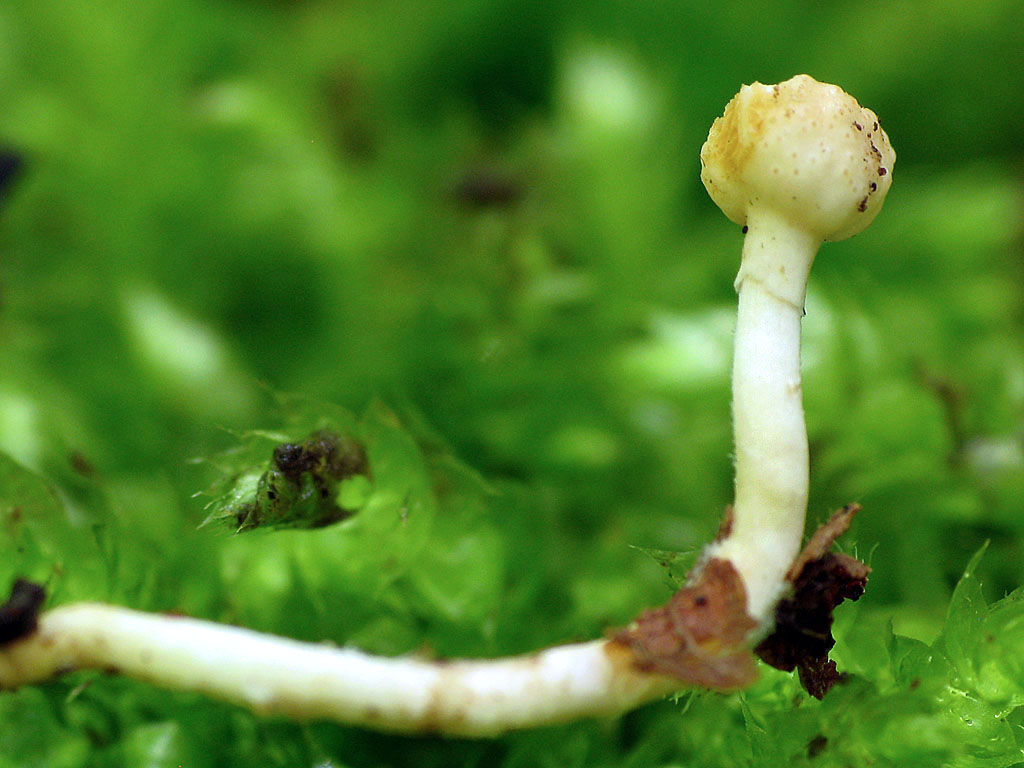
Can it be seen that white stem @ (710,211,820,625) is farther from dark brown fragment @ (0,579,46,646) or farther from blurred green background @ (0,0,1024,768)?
dark brown fragment @ (0,579,46,646)

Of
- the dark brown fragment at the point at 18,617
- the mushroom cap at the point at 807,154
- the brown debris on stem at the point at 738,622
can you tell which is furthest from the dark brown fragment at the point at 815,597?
the dark brown fragment at the point at 18,617

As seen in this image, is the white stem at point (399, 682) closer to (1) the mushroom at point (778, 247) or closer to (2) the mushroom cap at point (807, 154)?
(1) the mushroom at point (778, 247)

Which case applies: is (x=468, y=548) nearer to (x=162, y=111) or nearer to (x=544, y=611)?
(x=544, y=611)

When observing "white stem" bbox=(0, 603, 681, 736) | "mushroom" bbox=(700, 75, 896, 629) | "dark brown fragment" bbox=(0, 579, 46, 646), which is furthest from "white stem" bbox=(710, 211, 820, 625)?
"dark brown fragment" bbox=(0, 579, 46, 646)

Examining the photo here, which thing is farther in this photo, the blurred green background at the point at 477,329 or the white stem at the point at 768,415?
the blurred green background at the point at 477,329

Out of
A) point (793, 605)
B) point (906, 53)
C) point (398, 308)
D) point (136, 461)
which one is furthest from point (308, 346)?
point (906, 53)

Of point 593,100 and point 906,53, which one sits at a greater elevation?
point 906,53

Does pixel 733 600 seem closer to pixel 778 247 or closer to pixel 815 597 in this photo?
pixel 815 597
